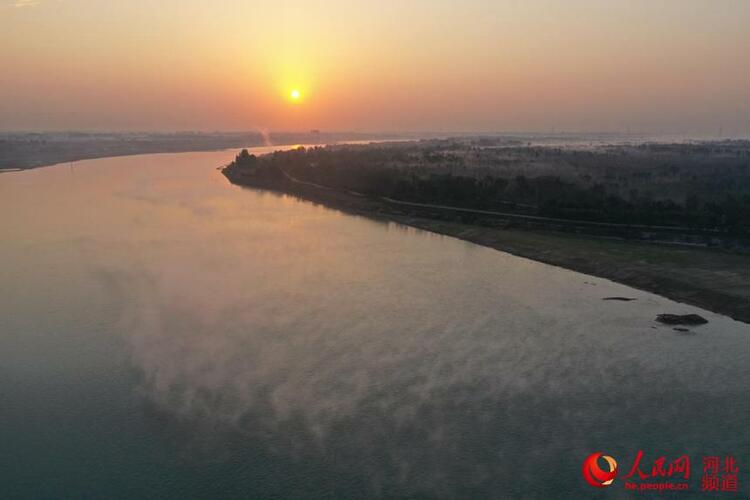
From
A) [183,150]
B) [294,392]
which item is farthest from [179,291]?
[183,150]

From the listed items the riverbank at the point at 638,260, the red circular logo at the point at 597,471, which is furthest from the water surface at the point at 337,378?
the riverbank at the point at 638,260

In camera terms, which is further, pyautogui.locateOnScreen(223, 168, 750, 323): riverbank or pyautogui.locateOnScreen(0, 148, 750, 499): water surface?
pyautogui.locateOnScreen(223, 168, 750, 323): riverbank

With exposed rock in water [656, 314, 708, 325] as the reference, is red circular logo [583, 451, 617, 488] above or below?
below

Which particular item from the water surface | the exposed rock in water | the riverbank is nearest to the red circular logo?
the water surface

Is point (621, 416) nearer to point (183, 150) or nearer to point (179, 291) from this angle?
point (179, 291)

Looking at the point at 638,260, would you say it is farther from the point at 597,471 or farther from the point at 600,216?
the point at 597,471

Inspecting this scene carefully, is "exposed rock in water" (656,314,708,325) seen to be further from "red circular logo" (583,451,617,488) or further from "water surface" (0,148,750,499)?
"red circular logo" (583,451,617,488)
